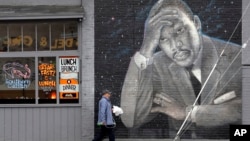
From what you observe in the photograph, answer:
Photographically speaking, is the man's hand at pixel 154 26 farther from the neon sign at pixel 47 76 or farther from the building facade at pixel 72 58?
the neon sign at pixel 47 76

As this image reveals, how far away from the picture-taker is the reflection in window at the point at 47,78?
40.4 feet

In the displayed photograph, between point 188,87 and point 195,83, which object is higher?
point 195,83

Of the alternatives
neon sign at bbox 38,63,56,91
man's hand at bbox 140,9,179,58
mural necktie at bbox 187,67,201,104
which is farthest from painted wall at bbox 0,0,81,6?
mural necktie at bbox 187,67,201,104

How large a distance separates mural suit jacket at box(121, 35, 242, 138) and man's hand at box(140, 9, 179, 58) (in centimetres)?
26

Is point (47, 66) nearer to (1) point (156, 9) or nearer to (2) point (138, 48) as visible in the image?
(2) point (138, 48)

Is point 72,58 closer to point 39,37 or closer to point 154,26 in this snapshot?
point 39,37

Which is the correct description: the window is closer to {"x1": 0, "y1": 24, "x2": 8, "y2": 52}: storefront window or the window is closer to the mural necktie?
{"x1": 0, "y1": 24, "x2": 8, "y2": 52}: storefront window

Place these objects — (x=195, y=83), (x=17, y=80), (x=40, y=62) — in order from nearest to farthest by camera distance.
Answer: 1. (x=195, y=83)
2. (x=40, y=62)
3. (x=17, y=80)

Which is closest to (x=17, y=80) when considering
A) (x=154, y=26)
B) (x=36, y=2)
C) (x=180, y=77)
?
(x=36, y=2)

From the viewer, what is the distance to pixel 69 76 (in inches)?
483

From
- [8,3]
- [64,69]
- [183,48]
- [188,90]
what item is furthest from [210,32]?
[8,3]

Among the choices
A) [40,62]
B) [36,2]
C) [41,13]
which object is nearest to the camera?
[41,13]

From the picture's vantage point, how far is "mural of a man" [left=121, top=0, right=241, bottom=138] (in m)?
11.9

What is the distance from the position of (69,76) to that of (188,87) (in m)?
3.17
